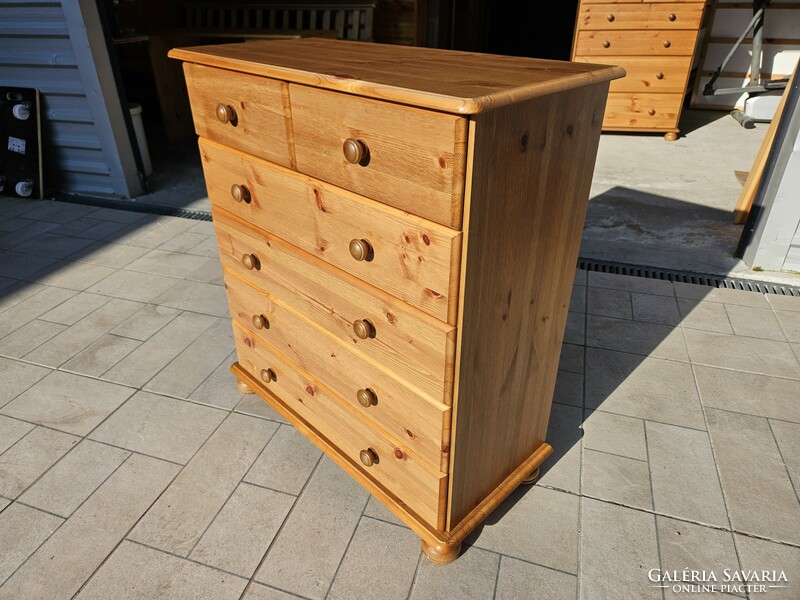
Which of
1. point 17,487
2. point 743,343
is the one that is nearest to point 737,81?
point 743,343

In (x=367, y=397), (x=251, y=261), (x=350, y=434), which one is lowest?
(x=350, y=434)

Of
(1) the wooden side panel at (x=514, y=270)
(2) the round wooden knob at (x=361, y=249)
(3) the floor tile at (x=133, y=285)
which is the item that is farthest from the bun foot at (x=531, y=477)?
(3) the floor tile at (x=133, y=285)

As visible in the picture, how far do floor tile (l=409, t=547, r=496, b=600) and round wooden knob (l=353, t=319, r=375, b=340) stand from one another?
847mm

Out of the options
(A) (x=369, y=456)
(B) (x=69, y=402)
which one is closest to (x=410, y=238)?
(A) (x=369, y=456)

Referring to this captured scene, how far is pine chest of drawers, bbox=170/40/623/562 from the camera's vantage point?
1.27m

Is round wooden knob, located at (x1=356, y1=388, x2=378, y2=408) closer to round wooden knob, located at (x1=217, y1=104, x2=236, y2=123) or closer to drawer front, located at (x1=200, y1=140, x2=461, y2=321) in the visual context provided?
drawer front, located at (x1=200, y1=140, x2=461, y2=321)

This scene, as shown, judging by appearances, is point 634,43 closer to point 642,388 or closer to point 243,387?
point 642,388

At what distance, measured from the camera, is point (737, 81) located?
24.9 ft

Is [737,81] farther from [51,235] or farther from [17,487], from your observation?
[17,487]

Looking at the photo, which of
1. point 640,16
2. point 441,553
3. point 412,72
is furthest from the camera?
point 640,16

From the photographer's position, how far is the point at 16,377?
2779 millimetres

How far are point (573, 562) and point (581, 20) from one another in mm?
6103

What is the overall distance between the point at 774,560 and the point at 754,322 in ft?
5.41

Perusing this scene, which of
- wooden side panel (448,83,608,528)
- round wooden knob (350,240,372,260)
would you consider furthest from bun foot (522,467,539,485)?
round wooden knob (350,240,372,260)
